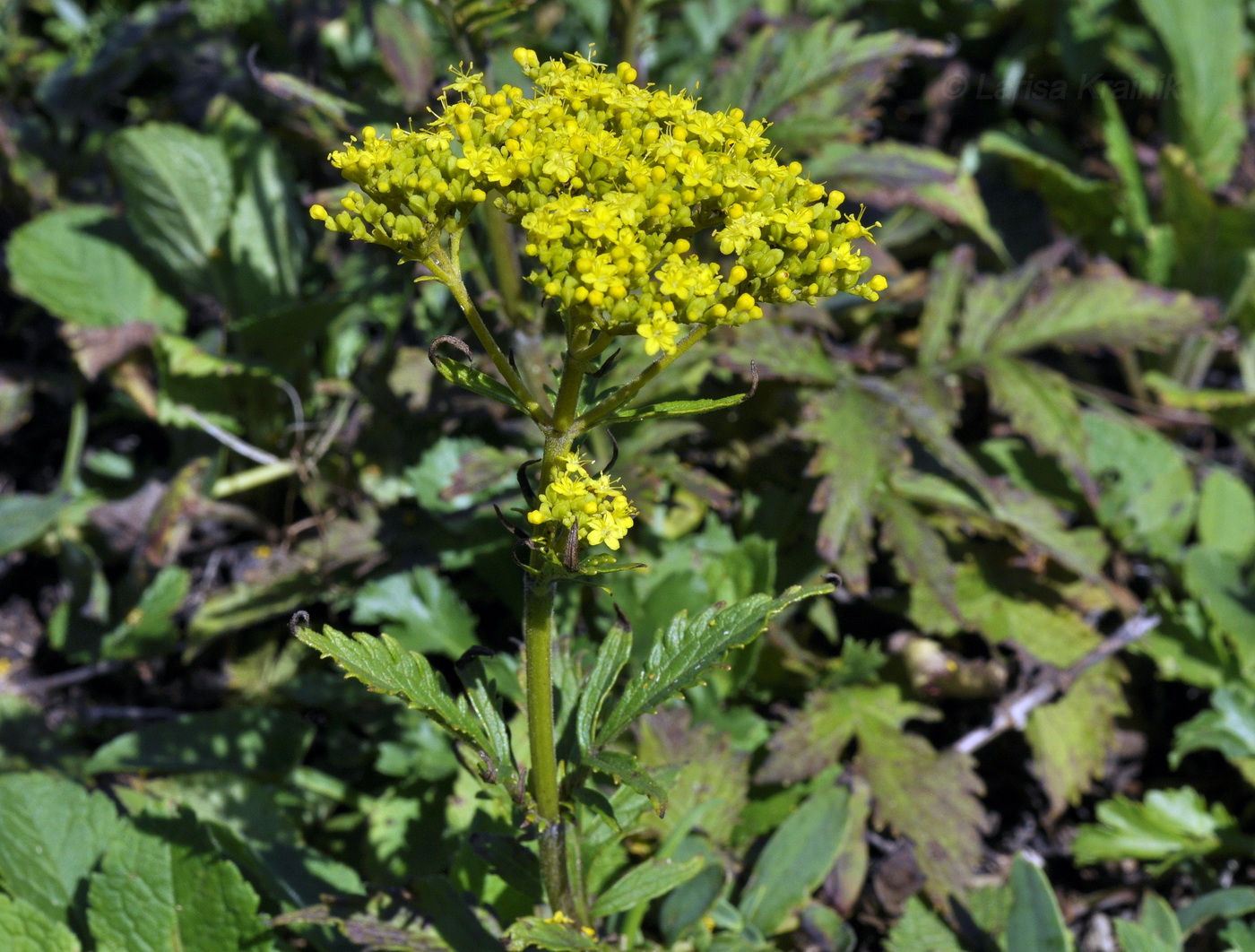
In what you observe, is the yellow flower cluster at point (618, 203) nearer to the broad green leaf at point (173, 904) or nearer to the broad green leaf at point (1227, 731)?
the broad green leaf at point (173, 904)

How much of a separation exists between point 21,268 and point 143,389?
59 centimetres

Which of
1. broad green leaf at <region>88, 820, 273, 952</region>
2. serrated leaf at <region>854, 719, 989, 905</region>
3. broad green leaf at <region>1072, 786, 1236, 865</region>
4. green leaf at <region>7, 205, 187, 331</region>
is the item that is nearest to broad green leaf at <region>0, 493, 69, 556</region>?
green leaf at <region>7, 205, 187, 331</region>

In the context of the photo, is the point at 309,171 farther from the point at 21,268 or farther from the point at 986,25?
Result: the point at 986,25

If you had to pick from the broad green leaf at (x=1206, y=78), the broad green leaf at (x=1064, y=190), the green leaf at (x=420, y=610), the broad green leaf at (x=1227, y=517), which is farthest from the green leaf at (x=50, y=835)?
the broad green leaf at (x=1206, y=78)

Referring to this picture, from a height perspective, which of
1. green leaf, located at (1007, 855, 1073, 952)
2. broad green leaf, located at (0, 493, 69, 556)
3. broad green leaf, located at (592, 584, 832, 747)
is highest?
broad green leaf, located at (592, 584, 832, 747)

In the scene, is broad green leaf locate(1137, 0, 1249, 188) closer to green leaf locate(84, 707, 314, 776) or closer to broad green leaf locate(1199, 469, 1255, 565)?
broad green leaf locate(1199, 469, 1255, 565)

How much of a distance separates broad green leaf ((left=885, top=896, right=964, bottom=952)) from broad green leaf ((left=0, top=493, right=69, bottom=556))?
9.85ft

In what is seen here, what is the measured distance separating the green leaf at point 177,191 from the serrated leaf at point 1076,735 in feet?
10.8

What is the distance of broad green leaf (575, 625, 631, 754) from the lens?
2.05 m

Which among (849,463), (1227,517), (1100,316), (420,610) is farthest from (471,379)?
(1227,517)

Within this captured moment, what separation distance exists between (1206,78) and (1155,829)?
10.5ft

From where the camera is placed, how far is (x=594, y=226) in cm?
164

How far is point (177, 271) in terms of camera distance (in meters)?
3.95

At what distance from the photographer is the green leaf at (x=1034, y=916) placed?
2.61 m
